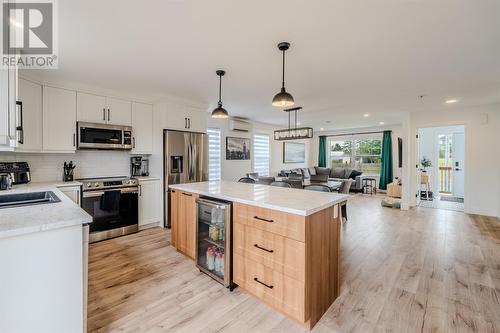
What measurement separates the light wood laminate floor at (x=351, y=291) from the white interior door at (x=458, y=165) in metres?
4.32

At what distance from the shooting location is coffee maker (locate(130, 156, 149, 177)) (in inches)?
168

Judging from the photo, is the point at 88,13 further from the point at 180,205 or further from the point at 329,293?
the point at 329,293

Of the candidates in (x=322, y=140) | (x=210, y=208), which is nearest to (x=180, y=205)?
(x=210, y=208)

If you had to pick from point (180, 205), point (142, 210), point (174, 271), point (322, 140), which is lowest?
point (174, 271)

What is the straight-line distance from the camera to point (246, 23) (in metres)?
1.96

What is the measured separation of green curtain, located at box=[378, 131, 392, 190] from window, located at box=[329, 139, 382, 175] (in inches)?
11.2

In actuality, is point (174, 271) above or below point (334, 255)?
below

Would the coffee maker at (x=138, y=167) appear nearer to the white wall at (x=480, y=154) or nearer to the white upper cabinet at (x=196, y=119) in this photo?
the white upper cabinet at (x=196, y=119)

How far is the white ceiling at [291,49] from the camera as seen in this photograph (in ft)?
5.85

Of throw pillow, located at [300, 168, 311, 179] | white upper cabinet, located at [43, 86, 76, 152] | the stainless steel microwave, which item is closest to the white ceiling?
white upper cabinet, located at [43, 86, 76, 152]

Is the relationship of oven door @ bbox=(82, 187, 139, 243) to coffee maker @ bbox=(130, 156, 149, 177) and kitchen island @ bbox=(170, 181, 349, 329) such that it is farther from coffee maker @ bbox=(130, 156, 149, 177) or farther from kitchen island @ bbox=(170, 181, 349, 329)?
kitchen island @ bbox=(170, 181, 349, 329)

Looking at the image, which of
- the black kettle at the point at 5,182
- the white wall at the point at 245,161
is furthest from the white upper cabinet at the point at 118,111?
the white wall at the point at 245,161

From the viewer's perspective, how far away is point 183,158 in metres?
4.35

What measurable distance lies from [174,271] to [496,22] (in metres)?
3.85
